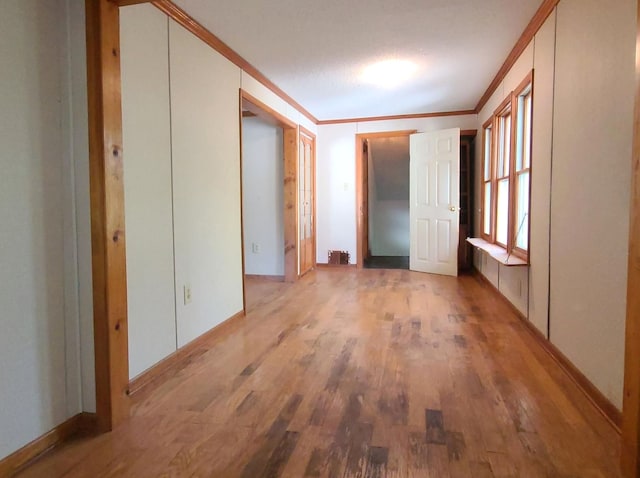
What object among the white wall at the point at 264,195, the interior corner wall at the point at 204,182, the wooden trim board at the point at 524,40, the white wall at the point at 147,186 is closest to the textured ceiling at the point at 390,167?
the white wall at the point at 264,195

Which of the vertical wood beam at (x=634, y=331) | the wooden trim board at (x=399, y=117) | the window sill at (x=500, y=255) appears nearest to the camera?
the vertical wood beam at (x=634, y=331)

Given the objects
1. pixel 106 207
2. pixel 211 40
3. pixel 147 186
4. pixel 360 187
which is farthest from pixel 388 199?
pixel 106 207

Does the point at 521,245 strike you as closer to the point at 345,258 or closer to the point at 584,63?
the point at 584,63

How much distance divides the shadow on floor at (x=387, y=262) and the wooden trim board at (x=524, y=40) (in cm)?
281

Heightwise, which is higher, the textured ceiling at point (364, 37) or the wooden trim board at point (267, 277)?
the textured ceiling at point (364, 37)

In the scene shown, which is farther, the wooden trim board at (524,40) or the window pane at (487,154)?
the window pane at (487,154)

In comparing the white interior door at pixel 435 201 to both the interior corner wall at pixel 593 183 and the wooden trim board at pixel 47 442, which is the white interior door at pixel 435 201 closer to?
the interior corner wall at pixel 593 183

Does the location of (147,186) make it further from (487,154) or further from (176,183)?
(487,154)

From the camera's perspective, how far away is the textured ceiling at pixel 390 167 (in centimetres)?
715

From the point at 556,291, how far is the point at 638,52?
5.02ft

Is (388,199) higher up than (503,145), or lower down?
lower down

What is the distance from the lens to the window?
3.41m

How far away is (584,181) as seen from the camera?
6.88 ft

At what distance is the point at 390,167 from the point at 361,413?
628cm
